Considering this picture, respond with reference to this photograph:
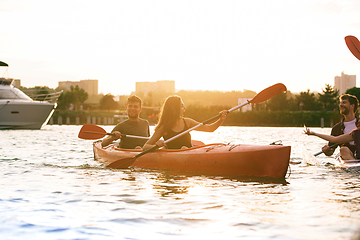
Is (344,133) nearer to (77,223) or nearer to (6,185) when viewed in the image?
(77,223)

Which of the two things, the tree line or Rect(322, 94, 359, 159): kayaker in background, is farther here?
the tree line

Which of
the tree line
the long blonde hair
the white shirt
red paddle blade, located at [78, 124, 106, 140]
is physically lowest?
red paddle blade, located at [78, 124, 106, 140]

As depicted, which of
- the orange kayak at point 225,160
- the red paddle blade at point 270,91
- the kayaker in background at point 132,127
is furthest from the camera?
the kayaker in background at point 132,127

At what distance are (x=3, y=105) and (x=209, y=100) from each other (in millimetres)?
107339

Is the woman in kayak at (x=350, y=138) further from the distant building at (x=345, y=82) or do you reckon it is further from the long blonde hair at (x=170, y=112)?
the distant building at (x=345, y=82)

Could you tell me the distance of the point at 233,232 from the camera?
346 centimetres

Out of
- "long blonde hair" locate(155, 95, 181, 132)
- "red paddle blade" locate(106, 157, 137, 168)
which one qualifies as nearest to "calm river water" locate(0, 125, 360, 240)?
"red paddle blade" locate(106, 157, 137, 168)

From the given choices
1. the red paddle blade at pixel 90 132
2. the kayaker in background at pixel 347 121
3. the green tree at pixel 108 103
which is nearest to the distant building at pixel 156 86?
the green tree at pixel 108 103

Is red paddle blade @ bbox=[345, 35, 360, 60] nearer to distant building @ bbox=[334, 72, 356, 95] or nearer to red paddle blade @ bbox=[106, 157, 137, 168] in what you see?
red paddle blade @ bbox=[106, 157, 137, 168]

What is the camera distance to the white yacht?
103ft

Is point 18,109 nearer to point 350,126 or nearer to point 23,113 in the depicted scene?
point 23,113

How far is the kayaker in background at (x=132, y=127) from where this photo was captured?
27.3 ft

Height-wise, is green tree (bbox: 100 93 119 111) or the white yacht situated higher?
green tree (bbox: 100 93 119 111)

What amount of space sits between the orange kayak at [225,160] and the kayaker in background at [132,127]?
87cm
